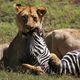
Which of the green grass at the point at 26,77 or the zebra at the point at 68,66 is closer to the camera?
the green grass at the point at 26,77

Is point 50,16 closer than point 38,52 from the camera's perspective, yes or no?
No

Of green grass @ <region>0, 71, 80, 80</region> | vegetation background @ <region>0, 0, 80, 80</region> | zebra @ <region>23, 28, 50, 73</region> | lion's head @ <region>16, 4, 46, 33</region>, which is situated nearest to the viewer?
green grass @ <region>0, 71, 80, 80</region>

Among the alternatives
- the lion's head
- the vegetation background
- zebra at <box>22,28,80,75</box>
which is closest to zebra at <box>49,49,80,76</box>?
zebra at <box>22,28,80,75</box>

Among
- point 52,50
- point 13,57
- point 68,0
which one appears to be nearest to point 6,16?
point 68,0

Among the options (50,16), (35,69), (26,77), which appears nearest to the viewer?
(26,77)

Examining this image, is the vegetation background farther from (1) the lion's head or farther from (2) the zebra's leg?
(2) the zebra's leg

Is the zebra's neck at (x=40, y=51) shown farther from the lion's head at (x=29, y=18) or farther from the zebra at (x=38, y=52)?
the lion's head at (x=29, y=18)

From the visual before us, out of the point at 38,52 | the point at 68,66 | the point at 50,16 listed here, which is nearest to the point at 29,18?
the point at 38,52

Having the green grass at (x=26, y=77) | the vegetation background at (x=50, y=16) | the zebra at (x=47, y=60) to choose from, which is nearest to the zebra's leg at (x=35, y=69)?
the zebra at (x=47, y=60)

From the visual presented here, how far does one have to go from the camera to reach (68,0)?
16.3 meters

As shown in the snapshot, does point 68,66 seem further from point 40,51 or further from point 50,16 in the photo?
point 50,16

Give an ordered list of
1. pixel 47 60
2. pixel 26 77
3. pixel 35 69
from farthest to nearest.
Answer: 1. pixel 47 60
2. pixel 35 69
3. pixel 26 77

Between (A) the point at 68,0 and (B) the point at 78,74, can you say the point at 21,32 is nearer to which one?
(B) the point at 78,74

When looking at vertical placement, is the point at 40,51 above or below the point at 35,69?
above
